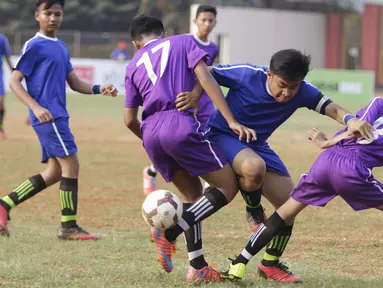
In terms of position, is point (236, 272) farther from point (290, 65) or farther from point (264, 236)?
point (290, 65)

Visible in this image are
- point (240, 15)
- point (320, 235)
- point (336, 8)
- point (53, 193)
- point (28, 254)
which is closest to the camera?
point (28, 254)

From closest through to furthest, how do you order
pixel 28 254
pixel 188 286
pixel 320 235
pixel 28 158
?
1. pixel 188 286
2. pixel 28 254
3. pixel 320 235
4. pixel 28 158

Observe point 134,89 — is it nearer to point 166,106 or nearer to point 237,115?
point 166,106

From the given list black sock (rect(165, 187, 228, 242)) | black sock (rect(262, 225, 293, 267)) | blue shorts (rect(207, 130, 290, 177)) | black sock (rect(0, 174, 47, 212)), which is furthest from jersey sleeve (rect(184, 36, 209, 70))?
black sock (rect(0, 174, 47, 212))

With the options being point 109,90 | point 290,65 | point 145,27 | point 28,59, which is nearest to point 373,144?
point 290,65

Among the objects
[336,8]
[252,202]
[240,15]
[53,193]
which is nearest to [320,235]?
[252,202]

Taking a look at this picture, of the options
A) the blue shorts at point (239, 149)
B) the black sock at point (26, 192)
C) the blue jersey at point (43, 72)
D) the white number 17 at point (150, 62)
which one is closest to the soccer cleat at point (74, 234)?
the black sock at point (26, 192)

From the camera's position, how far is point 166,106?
5.71 metres

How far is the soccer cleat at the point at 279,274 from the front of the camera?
232 inches

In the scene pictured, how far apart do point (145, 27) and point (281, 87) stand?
3.85 feet

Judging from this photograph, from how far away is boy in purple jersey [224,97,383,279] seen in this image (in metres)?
5.47

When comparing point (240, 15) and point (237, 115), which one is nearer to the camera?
point (237, 115)

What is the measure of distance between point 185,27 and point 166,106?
44.8 meters

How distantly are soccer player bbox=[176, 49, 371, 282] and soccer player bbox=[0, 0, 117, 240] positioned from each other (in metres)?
1.80
